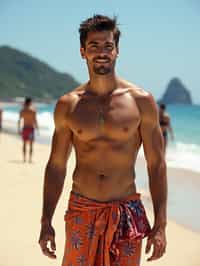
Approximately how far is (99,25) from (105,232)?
1021 millimetres

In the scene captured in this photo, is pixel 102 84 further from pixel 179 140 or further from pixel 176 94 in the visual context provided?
pixel 176 94

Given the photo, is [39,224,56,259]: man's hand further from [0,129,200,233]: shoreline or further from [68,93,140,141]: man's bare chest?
[0,129,200,233]: shoreline

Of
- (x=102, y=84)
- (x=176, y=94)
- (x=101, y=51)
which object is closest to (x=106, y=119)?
(x=102, y=84)

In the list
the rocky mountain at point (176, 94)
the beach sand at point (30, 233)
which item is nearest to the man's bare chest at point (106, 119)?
the beach sand at point (30, 233)

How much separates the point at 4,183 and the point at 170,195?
2.76 meters

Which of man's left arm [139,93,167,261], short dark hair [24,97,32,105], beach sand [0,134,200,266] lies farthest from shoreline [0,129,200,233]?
man's left arm [139,93,167,261]

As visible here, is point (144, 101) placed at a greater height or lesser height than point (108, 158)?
greater

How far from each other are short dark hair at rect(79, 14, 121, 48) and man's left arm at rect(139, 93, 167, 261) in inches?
14.3

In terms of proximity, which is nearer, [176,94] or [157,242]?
[157,242]

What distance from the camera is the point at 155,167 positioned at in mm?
2658

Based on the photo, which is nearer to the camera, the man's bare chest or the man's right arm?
the man's bare chest

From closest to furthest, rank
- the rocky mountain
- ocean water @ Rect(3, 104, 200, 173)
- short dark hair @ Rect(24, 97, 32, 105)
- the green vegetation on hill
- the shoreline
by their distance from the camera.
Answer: the shoreline
short dark hair @ Rect(24, 97, 32, 105)
ocean water @ Rect(3, 104, 200, 173)
the green vegetation on hill
the rocky mountain

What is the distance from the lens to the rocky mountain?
A: 452 feet

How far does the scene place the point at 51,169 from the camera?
280 centimetres
